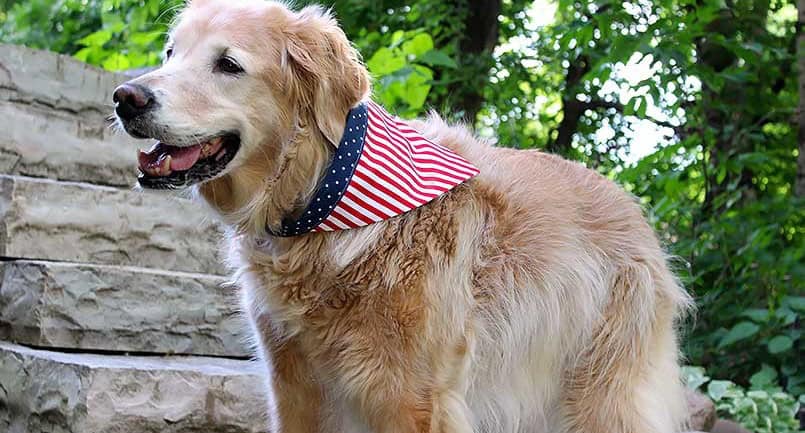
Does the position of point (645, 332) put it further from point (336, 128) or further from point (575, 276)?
point (336, 128)

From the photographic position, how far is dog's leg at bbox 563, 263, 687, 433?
2.56 metres

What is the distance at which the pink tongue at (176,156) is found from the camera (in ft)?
7.16

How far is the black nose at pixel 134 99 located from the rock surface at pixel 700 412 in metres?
2.71

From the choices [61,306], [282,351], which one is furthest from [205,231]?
[282,351]

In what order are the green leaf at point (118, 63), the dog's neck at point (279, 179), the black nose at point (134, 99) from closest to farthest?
1. the black nose at point (134, 99)
2. the dog's neck at point (279, 179)
3. the green leaf at point (118, 63)

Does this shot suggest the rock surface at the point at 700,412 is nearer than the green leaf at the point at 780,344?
Yes

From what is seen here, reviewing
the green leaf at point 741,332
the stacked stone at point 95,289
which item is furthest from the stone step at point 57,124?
Answer: the green leaf at point 741,332

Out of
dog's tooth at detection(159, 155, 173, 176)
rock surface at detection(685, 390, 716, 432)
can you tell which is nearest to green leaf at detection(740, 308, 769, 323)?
rock surface at detection(685, 390, 716, 432)

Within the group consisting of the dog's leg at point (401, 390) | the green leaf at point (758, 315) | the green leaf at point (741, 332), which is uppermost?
Answer: the dog's leg at point (401, 390)

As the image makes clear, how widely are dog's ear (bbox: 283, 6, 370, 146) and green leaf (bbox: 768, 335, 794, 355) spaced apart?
10.3 ft

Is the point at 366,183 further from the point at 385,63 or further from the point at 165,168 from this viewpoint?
the point at 385,63

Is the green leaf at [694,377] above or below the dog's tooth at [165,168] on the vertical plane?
below

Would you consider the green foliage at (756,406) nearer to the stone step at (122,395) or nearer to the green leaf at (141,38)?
the stone step at (122,395)

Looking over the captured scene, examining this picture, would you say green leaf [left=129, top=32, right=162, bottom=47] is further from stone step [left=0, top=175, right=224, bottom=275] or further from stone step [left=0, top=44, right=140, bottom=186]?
stone step [left=0, top=175, right=224, bottom=275]
